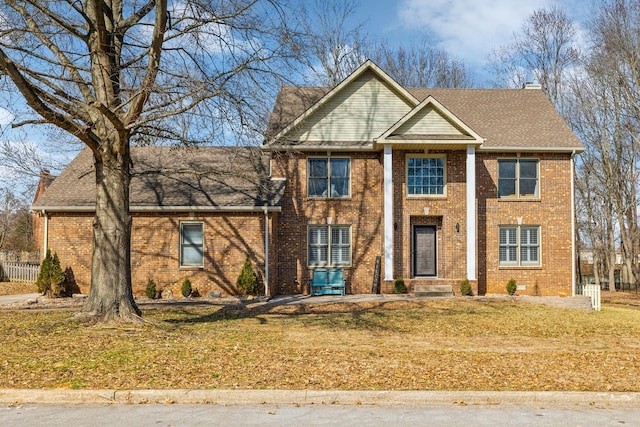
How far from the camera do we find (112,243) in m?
12.1

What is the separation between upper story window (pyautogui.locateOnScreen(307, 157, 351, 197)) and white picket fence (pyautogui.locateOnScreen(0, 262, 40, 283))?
16.8m

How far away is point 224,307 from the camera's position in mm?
17000

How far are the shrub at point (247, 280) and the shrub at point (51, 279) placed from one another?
19.1 feet

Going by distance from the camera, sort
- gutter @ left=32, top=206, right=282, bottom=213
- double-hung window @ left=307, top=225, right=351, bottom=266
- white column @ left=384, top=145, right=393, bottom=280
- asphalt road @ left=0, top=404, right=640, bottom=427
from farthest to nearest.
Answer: double-hung window @ left=307, top=225, right=351, bottom=266, white column @ left=384, top=145, right=393, bottom=280, gutter @ left=32, top=206, right=282, bottom=213, asphalt road @ left=0, top=404, right=640, bottom=427

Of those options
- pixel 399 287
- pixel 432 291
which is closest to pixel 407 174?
pixel 399 287

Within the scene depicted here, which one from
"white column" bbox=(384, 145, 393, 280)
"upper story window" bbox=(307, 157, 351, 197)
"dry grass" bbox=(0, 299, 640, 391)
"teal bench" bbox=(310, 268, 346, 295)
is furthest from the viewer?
"upper story window" bbox=(307, 157, 351, 197)

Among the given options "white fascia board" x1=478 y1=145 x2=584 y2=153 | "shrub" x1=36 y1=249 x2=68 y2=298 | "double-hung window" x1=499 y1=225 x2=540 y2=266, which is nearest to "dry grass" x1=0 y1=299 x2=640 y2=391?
"shrub" x1=36 y1=249 x2=68 y2=298

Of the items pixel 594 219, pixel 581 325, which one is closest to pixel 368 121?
pixel 581 325

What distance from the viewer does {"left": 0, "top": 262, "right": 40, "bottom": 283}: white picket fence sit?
1168 inches

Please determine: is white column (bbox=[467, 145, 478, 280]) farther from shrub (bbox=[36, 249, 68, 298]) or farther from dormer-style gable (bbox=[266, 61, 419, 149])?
shrub (bbox=[36, 249, 68, 298])

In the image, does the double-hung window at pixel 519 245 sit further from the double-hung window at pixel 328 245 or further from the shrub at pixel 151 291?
the shrub at pixel 151 291

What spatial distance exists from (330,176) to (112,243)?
10625mm

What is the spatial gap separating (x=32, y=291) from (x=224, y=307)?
1282cm

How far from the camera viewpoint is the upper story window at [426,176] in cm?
2116
